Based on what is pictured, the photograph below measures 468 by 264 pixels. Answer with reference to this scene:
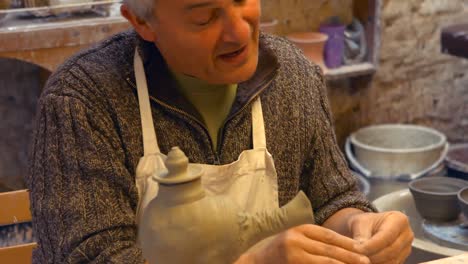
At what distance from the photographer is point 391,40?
11.2 feet

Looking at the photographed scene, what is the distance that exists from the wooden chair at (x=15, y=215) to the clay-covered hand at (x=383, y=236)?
2.72 ft

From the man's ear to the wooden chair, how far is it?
56cm

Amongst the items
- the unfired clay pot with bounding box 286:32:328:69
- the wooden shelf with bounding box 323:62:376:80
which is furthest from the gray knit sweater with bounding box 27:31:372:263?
the wooden shelf with bounding box 323:62:376:80

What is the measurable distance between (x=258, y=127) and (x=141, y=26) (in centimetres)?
35

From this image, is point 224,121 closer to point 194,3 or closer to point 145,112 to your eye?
point 145,112

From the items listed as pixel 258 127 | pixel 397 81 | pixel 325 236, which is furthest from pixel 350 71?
pixel 325 236

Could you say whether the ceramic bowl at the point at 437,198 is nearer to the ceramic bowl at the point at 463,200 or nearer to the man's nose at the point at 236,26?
the ceramic bowl at the point at 463,200

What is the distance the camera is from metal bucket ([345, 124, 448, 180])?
3.17 metres

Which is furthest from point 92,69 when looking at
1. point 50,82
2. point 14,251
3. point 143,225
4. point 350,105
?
point 350,105

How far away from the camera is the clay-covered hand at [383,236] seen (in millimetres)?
1228

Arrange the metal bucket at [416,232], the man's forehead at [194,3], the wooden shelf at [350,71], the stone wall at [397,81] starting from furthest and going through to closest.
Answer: the wooden shelf at [350,71]
the stone wall at [397,81]
the metal bucket at [416,232]
the man's forehead at [194,3]

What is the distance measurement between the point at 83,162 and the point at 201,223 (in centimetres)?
58

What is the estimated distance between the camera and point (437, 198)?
7.82ft

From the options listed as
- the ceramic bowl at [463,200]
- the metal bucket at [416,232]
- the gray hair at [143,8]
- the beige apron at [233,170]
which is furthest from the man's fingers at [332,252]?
the ceramic bowl at [463,200]
